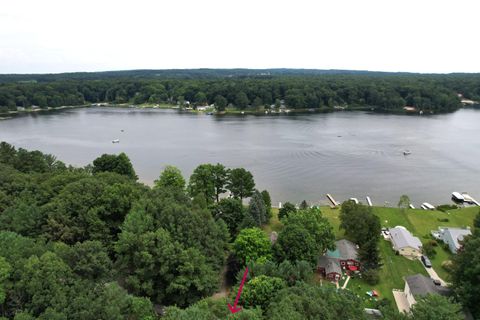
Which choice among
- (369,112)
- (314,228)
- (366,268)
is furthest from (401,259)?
(369,112)

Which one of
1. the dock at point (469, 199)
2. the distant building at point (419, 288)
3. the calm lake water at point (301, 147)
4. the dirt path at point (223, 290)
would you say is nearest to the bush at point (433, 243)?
the distant building at point (419, 288)

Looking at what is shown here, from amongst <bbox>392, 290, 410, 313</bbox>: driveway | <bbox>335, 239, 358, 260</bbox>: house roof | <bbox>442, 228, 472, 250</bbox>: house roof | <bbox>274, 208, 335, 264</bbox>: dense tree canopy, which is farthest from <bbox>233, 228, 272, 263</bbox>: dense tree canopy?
<bbox>442, 228, 472, 250</bbox>: house roof

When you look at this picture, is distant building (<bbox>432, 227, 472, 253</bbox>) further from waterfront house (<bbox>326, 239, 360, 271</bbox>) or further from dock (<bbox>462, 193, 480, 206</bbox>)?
A: dock (<bbox>462, 193, 480, 206</bbox>)

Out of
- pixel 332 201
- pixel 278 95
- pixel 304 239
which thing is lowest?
pixel 332 201

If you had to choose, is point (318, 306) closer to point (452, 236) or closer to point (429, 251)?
point (429, 251)

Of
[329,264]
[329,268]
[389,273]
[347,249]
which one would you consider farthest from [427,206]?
[329,268]

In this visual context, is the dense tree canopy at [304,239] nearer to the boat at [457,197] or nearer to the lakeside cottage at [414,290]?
the lakeside cottage at [414,290]
